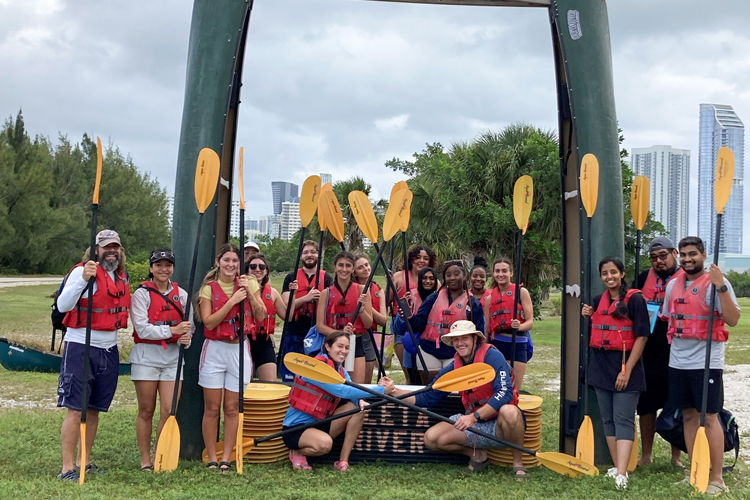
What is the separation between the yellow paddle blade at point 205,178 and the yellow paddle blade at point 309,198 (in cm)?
136

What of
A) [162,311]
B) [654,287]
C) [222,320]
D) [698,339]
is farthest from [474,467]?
[162,311]

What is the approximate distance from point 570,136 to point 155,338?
356 cm

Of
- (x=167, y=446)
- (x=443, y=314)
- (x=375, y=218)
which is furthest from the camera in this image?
(x=375, y=218)

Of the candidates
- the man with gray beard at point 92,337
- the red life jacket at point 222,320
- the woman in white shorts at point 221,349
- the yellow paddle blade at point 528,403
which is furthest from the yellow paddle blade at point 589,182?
the man with gray beard at point 92,337

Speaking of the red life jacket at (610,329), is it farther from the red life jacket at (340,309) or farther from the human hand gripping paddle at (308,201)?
the human hand gripping paddle at (308,201)

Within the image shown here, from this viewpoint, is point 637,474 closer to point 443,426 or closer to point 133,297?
point 443,426

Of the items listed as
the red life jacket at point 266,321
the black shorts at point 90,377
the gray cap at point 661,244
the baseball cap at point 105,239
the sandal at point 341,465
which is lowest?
the sandal at point 341,465

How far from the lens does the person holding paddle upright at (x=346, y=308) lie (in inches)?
212

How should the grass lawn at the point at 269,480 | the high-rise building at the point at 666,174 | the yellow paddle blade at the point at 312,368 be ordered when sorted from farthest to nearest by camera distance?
the high-rise building at the point at 666,174 → the yellow paddle blade at the point at 312,368 → the grass lawn at the point at 269,480

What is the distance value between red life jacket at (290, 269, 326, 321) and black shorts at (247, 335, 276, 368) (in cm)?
47

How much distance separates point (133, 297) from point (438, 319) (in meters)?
2.36

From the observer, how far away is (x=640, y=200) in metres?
5.30

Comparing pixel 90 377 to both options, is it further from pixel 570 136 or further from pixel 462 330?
pixel 570 136

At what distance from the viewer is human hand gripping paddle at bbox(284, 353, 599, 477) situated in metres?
4.54
